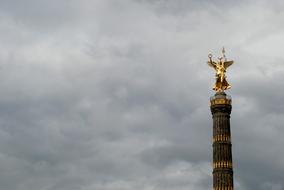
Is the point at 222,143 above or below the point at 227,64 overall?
below

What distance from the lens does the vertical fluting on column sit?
9394 centimetres

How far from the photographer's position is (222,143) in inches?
3772

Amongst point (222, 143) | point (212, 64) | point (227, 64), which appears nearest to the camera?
point (222, 143)

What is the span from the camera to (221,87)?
100250mm

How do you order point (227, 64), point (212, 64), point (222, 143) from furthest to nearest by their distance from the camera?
point (212, 64) < point (227, 64) < point (222, 143)

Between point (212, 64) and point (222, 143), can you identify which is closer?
point (222, 143)

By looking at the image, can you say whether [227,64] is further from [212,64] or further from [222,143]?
[222,143]

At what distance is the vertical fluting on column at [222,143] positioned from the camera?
93938 mm

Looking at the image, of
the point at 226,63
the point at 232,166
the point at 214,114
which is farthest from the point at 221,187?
the point at 226,63

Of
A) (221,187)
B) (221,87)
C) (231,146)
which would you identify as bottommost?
(221,187)

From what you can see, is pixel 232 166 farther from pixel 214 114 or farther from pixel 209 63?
pixel 209 63

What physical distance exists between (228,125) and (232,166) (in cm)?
578

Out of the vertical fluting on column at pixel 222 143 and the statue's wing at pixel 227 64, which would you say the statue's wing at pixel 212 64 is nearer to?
the statue's wing at pixel 227 64

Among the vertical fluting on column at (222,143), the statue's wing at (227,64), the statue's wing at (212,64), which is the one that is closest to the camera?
the vertical fluting on column at (222,143)
